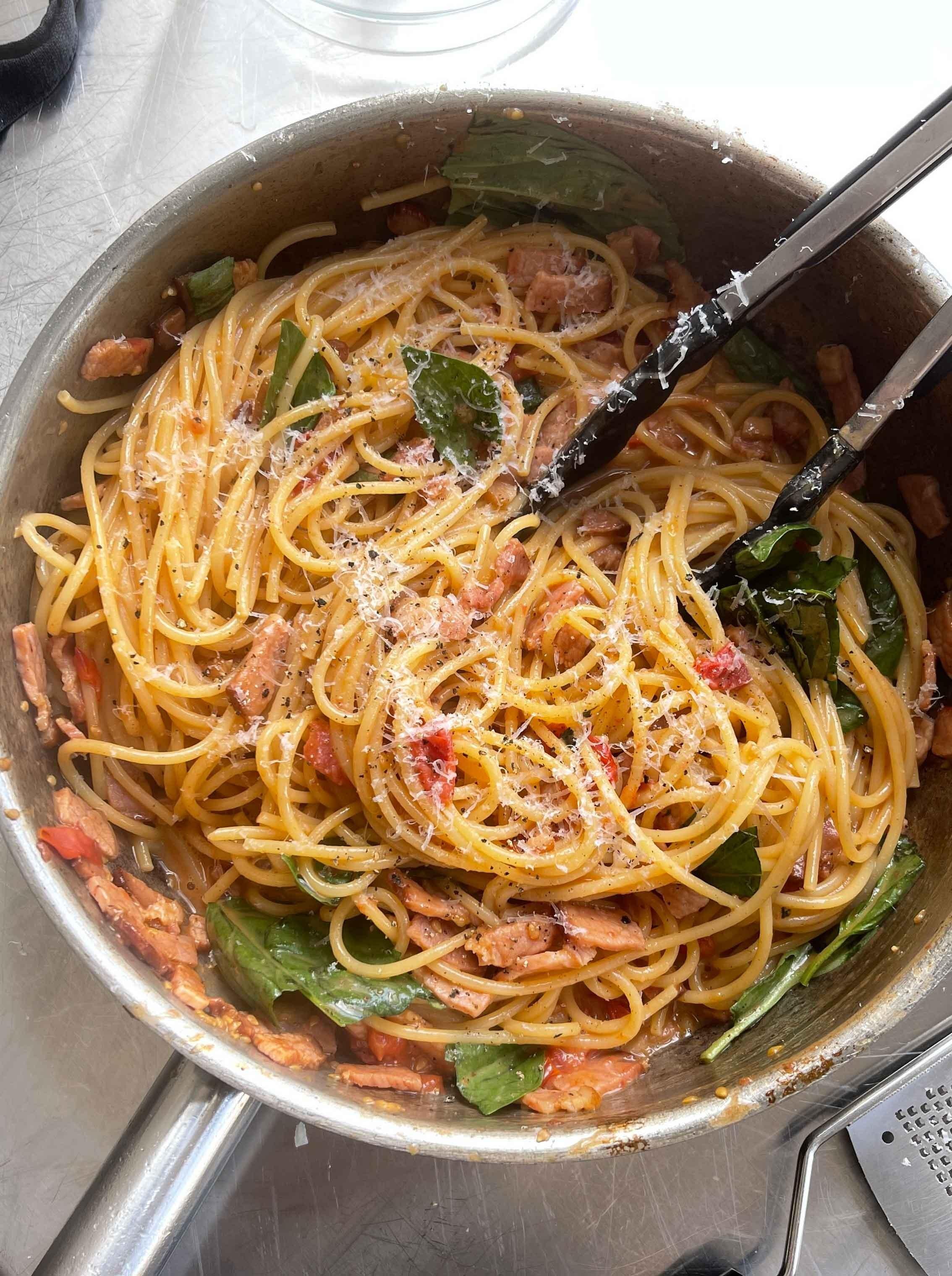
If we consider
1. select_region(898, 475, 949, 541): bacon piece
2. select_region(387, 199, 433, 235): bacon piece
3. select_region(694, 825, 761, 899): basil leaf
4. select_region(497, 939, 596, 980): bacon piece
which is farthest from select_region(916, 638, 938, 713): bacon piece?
select_region(387, 199, 433, 235): bacon piece

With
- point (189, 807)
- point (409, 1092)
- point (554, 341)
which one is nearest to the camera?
point (409, 1092)

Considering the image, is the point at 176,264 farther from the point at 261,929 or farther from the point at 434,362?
the point at 261,929

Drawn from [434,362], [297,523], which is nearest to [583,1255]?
[297,523]

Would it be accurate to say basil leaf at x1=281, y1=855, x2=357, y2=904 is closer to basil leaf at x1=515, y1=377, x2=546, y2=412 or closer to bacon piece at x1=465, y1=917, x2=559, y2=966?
bacon piece at x1=465, y1=917, x2=559, y2=966

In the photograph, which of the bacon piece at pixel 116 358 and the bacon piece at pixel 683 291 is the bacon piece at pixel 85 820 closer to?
the bacon piece at pixel 116 358

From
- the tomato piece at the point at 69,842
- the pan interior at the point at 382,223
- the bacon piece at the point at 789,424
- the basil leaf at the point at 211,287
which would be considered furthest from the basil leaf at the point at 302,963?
the bacon piece at the point at 789,424

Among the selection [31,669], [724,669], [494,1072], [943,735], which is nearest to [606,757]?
[724,669]
